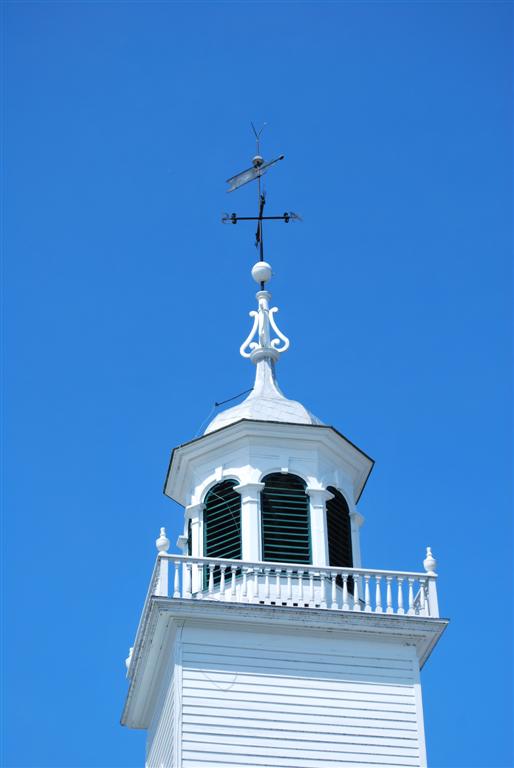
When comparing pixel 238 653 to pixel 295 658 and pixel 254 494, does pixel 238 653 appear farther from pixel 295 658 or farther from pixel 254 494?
pixel 254 494

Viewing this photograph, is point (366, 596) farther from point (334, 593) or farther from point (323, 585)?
point (323, 585)

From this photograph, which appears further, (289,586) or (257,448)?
(257,448)

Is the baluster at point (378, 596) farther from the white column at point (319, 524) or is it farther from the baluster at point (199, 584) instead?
the baluster at point (199, 584)

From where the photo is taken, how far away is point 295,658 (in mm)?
34062

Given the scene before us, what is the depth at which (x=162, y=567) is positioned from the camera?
34.5 meters

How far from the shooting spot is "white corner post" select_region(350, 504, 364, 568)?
3728 cm

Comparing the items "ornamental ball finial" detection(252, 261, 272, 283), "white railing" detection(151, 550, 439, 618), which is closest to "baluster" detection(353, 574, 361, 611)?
"white railing" detection(151, 550, 439, 618)

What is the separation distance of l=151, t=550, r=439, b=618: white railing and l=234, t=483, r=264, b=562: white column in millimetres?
495

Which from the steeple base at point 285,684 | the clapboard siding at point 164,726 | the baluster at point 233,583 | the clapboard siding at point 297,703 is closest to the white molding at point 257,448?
the baluster at point 233,583

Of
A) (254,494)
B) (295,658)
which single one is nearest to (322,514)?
(254,494)

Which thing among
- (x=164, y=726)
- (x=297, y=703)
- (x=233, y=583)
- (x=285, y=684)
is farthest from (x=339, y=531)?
(x=164, y=726)

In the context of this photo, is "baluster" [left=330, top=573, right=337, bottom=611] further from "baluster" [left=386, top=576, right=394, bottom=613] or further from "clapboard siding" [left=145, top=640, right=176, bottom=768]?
"clapboard siding" [left=145, top=640, right=176, bottom=768]

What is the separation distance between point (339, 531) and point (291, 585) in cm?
300

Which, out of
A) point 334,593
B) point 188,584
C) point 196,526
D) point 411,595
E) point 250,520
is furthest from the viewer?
point 196,526
